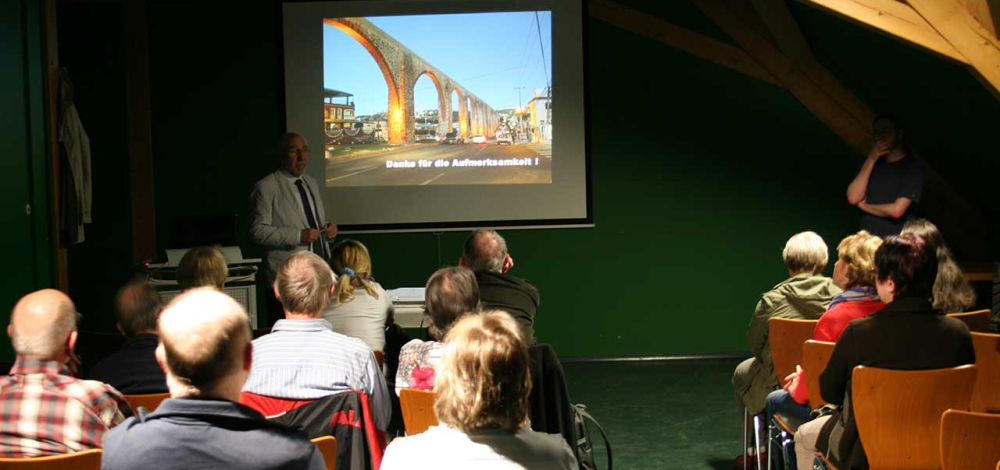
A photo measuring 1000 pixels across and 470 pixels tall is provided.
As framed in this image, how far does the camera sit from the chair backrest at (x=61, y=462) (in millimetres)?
2045

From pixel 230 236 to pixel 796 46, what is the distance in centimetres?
402

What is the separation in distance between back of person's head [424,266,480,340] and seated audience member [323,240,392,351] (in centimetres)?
88

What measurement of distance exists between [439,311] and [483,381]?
1.16 m

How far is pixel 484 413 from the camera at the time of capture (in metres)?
1.82

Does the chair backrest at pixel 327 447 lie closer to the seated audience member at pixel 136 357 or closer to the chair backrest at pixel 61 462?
the chair backrest at pixel 61 462

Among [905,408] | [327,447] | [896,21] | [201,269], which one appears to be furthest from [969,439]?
[201,269]

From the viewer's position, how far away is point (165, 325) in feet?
5.41

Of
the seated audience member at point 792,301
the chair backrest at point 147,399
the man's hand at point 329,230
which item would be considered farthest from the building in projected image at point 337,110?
the chair backrest at point 147,399


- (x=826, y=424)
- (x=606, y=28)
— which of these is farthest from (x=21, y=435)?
(x=606, y=28)

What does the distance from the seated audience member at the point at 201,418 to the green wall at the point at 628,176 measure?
5198mm

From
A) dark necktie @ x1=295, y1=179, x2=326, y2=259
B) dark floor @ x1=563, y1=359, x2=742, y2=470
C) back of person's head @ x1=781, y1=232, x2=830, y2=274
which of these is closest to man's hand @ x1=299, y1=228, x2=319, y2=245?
dark necktie @ x1=295, y1=179, x2=326, y2=259

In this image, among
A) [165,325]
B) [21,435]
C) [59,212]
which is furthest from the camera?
[59,212]

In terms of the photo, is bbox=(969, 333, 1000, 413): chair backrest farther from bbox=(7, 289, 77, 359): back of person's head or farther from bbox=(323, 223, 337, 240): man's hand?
bbox=(323, 223, 337, 240): man's hand

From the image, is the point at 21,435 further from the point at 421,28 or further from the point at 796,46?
the point at 796,46
